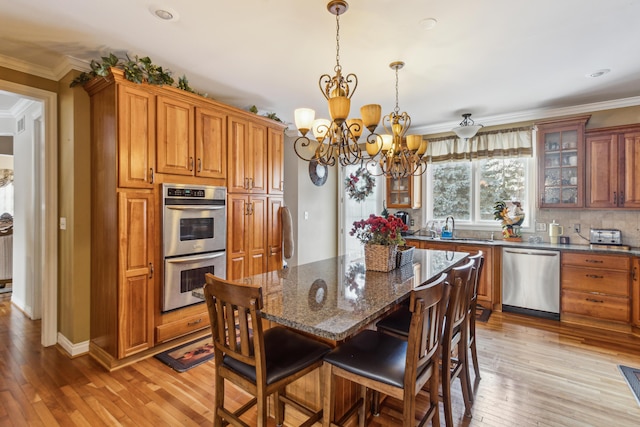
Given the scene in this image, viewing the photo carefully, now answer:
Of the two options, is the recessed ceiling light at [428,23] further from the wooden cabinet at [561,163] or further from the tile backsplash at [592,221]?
the tile backsplash at [592,221]

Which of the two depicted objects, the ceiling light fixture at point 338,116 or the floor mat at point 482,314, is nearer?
the ceiling light fixture at point 338,116

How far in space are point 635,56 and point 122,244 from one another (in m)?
4.58

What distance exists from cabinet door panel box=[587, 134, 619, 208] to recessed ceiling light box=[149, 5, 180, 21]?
4.48 metres

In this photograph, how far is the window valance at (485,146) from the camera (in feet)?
13.9

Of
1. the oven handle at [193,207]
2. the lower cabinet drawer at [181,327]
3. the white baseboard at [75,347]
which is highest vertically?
the oven handle at [193,207]

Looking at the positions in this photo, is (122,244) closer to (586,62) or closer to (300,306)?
(300,306)

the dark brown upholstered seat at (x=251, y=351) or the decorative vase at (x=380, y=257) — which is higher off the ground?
the decorative vase at (x=380, y=257)

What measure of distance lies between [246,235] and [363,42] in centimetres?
225

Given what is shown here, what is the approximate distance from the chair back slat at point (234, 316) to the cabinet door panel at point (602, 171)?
423 cm

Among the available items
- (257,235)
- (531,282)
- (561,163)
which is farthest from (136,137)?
(561,163)

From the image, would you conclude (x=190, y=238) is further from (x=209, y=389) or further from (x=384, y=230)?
(x=384, y=230)

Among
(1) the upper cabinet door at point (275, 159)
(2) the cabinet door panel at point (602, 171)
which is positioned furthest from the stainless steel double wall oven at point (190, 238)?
(2) the cabinet door panel at point (602, 171)

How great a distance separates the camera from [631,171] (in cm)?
351

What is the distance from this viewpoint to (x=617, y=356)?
288 centimetres
